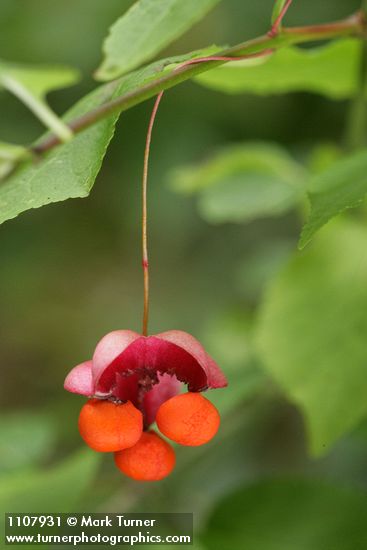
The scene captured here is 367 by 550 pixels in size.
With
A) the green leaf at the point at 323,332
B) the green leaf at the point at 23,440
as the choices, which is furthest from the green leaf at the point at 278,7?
the green leaf at the point at 23,440

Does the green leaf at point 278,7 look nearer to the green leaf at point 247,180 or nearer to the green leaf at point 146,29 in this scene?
the green leaf at point 146,29

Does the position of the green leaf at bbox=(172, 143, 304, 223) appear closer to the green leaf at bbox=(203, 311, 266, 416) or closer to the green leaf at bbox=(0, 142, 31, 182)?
the green leaf at bbox=(203, 311, 266, 416)

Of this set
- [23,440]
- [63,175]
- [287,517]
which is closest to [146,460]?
[63,175]

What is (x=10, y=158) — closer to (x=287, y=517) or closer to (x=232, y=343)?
(x=287, y=517)

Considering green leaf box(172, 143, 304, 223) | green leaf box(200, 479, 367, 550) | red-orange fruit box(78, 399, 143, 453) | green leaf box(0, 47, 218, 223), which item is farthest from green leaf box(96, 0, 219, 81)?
green leaf box(200, 479, 367, 550)

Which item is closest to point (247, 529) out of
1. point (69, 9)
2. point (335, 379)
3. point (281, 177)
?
point (335, 379)
